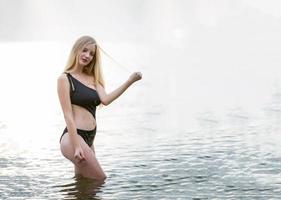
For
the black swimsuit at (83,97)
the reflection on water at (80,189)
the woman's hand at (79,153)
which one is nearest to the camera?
the woman's hand at (79,153)

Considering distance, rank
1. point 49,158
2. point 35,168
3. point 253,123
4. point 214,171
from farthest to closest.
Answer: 1. point 253,123
2. point 49,158
3. point 35,168
4. point 214,171

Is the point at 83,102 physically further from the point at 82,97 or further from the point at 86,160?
the point at 86,160

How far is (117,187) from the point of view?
1112 centimetres

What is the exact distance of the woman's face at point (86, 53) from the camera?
1082 centimetres

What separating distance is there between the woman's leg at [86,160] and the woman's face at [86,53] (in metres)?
1.24

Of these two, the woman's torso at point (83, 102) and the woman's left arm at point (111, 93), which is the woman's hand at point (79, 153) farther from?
the woman's left arm at point (111, 93)

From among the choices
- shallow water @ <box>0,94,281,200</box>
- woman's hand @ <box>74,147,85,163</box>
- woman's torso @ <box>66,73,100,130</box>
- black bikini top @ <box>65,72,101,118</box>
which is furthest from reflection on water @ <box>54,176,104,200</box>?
black bikini top @ <box>65,72,101,118</box>

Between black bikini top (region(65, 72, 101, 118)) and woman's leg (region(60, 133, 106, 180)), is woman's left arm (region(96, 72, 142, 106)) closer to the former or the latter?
black bikini top (region(65, 72, 101, 118))

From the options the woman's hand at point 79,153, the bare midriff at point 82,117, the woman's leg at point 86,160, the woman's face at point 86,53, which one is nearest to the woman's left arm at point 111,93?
the bare midriff at point 82,117

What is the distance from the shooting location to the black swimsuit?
35.3ft

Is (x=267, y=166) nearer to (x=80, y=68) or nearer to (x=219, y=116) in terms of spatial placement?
(x=80, y=68)

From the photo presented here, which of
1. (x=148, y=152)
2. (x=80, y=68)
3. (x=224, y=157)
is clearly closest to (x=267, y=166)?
(x=224, y=157)

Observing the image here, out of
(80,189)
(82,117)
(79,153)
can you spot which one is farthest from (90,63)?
(80,189)

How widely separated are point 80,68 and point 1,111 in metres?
15.3
